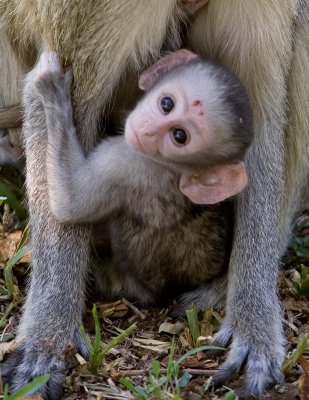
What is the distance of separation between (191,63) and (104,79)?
18.8 inches

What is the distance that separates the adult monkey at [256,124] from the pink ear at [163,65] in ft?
0.46

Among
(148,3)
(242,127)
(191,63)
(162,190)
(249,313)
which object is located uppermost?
(148,3)

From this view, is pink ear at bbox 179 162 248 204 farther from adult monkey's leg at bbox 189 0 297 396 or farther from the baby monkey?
adult monkey's leg at bbox 189 0 297 396

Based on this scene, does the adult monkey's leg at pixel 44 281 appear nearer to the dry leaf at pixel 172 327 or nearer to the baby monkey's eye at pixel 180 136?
the dry leaf at pixel 172 327

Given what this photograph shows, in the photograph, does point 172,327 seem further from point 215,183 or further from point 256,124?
point 256,124

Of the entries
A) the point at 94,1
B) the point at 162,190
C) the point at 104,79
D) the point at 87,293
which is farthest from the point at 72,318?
the point at 94,1

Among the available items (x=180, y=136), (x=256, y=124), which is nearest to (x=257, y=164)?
(x=256, y=124)

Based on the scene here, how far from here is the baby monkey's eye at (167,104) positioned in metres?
4.53

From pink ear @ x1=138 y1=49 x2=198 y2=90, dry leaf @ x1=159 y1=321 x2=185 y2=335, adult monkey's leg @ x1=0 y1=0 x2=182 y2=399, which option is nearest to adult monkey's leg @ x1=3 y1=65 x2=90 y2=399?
adult monkey's leg @ x1=0 y1=0 x2=182 y2=399

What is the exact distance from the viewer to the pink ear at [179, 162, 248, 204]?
4672 mm

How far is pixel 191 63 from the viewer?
4680 mm

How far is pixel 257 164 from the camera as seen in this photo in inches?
205

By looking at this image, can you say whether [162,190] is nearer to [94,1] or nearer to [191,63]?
[191,63]

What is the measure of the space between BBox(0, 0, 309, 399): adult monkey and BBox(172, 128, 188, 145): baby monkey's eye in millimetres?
564
